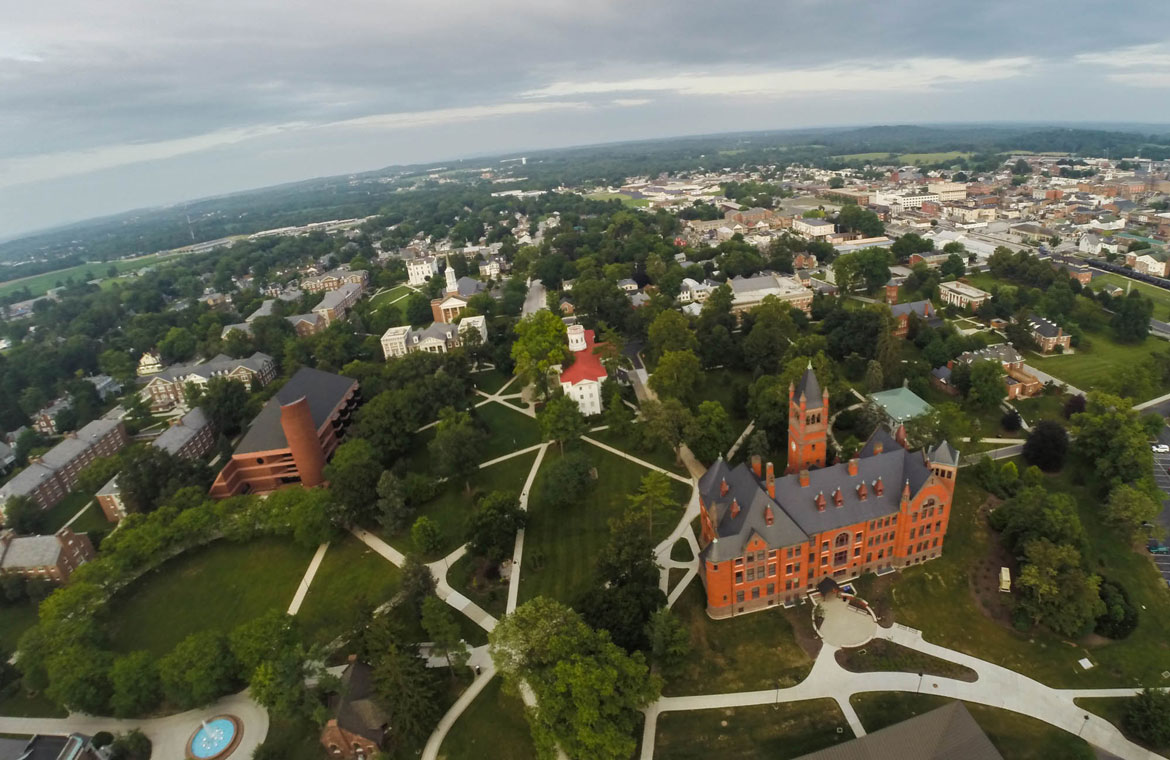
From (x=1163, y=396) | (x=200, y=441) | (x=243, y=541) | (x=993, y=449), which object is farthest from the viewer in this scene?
(x=200, y=441)

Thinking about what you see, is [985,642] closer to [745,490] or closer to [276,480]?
[745,490]

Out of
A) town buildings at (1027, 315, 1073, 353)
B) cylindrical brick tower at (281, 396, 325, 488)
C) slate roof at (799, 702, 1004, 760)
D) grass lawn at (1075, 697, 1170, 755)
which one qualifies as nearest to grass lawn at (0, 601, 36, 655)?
cylindrical brick tower at (281, 396, 325, 488)

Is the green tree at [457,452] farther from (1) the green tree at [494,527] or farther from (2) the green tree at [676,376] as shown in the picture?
(2) the green tree at [676,376]

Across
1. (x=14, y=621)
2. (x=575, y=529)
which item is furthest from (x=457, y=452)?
(x=14, y=621)

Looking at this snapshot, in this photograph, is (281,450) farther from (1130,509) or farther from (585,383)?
(1130,509)

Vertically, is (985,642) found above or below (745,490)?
below

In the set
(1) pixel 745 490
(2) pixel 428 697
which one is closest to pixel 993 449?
(1) pixel 745 490
